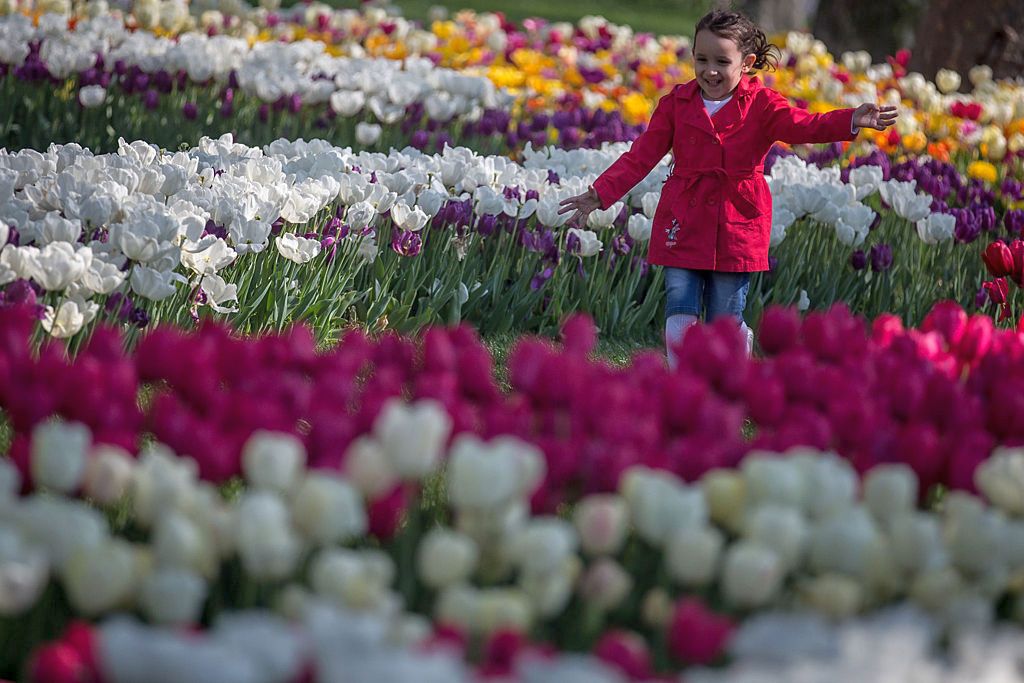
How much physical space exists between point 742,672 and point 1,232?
180 centimetres

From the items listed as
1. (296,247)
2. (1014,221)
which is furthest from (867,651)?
(1014,221)

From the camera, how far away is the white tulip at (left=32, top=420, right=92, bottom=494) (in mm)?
1635

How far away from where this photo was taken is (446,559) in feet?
5.05

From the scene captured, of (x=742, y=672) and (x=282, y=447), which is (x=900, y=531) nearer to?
(x=742, y=672)

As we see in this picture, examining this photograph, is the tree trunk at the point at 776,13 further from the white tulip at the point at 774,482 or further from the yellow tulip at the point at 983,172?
the white tulip at the point at 774,482

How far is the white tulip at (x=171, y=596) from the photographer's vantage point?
1.46 meters

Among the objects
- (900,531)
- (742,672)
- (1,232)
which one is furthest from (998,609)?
(1,232)

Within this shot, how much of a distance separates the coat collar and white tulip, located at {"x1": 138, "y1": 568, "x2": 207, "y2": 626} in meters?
2.86

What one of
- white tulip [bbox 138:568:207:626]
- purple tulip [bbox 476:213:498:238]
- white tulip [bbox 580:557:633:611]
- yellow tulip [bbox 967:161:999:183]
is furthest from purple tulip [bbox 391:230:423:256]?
yellow tulip [bbox 967:161:999:183]

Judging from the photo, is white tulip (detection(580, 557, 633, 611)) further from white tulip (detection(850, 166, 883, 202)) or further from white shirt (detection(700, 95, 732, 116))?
white tulip (detection(850, 166, 883, 202))

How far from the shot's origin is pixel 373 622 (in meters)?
1.37

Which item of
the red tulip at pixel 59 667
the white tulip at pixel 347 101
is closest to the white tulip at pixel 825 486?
the red tulip at pixel 59 667

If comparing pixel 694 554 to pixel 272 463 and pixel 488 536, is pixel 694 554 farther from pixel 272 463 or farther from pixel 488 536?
pixel 272 463

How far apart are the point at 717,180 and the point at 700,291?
365mm
